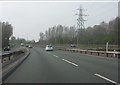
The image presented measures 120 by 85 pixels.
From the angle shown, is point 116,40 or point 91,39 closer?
point 116,40

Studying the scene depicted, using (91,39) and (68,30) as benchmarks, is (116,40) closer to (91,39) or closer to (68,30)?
(91,39)

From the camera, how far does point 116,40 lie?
7238cm

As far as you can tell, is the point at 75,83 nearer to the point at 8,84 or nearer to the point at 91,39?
the point at 8,84

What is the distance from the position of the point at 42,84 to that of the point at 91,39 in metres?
85.9

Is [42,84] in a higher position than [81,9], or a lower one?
lower

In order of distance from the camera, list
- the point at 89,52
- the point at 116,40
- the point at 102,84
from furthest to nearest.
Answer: the point at 116,40, the point at 89,52, the point at 102,84

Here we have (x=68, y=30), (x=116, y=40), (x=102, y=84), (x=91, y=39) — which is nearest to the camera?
(x=102, y=84)

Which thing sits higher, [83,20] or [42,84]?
[83,20]

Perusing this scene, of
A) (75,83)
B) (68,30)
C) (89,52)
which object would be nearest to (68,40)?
(68,30)

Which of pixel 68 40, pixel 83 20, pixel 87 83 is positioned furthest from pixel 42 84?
pixel 68 40

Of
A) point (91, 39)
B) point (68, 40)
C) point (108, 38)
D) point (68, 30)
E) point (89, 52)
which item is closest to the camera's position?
point (89, 52)

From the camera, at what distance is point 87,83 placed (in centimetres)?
1166

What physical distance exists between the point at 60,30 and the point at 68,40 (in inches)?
1882

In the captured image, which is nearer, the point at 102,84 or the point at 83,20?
the point at 102,84
